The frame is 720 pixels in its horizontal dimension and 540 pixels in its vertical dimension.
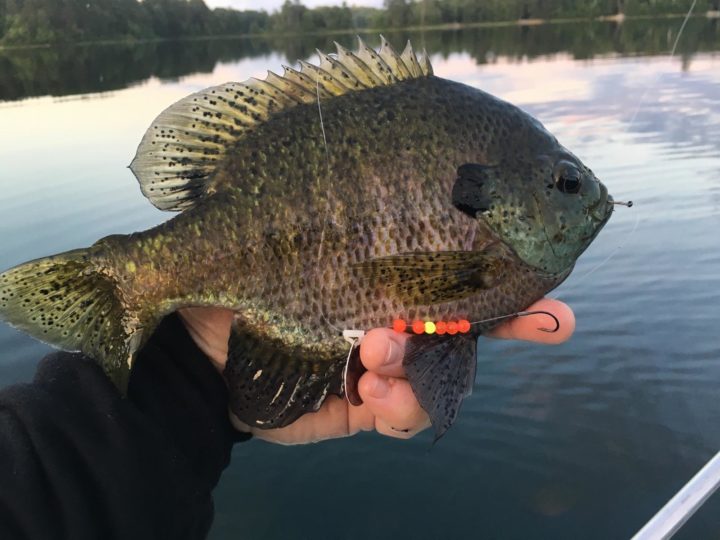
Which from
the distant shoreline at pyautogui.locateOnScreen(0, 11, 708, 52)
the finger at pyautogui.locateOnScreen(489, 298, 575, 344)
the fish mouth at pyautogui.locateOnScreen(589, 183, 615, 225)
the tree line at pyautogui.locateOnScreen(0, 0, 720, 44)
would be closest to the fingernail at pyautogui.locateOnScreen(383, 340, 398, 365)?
the finger at pyautogui.locateOnScreen(489, 298, 575, 344)

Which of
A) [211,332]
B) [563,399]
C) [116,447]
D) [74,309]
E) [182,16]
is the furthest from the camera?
[182,16]

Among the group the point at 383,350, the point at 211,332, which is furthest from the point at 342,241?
the point at 211,332

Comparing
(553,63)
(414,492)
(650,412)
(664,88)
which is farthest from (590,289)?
(553,63)

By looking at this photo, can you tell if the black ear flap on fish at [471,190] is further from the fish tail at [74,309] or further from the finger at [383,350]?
the fish tail at [74,309]

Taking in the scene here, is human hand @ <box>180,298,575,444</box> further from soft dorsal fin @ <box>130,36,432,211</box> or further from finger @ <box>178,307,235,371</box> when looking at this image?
soft dorsal fin @ <box>130,36,432,211</box>

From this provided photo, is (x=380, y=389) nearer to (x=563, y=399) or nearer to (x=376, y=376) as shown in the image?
(x=376, y=376)

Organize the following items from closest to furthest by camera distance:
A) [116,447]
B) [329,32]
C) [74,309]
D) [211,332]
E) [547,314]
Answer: [116,447] < [74,309] < [547,314] < [211,332] < [329,32]

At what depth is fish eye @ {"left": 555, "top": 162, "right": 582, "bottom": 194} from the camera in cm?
231

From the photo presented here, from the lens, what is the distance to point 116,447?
2.12 m

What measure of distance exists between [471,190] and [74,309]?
1614 mm

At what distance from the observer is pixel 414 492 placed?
6.08 meters

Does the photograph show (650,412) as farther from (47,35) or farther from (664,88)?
(47,35)

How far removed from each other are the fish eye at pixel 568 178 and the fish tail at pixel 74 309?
5.77 ft

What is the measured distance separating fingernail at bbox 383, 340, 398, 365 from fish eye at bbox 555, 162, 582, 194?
92 centimetres
